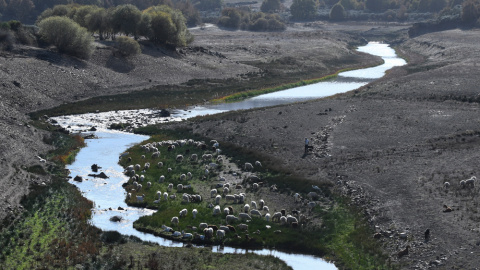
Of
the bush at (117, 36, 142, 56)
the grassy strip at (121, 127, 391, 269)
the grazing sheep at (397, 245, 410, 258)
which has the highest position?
the bush at (117, 36, 142, 56)

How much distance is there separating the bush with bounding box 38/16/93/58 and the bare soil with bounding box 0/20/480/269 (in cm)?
250

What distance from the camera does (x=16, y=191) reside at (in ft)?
115

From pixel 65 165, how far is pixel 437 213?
25.1 metres

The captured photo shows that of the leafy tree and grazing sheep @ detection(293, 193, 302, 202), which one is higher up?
the leafy tree

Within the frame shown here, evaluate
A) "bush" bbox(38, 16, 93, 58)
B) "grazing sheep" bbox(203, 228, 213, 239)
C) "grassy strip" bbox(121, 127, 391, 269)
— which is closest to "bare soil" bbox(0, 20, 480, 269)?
"grassy strip" bbox(121, 127, 391, 269)

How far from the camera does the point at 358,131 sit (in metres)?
52.0

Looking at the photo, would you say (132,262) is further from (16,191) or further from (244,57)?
(244,57)

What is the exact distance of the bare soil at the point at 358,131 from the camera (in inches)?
1254

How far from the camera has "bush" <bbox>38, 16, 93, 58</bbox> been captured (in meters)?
78.3

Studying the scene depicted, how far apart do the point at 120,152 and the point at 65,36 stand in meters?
35.3

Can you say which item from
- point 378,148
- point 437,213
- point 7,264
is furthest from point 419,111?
point 7,264

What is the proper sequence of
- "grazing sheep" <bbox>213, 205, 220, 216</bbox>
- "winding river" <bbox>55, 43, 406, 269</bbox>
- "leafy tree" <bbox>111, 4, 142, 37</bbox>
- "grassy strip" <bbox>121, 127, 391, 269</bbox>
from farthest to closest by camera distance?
"leafy tree" <bbox>111, 4, 142, 37</bbox> → "grazing sheep" <bbox>213, 205, 220, 216</bbox> → "winding river" <bbox>55, 43, 406, 269</bbox> → "grassy strip" <bbox>121, 127, 391, 269</bbox>

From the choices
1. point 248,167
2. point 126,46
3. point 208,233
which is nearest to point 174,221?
point 208,233

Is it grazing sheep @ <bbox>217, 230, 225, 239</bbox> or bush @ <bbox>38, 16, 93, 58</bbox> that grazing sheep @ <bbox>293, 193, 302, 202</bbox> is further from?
bush @ <bbox>38, 16, 93, 58</bbox>
